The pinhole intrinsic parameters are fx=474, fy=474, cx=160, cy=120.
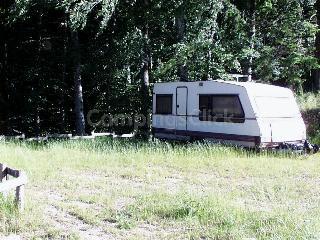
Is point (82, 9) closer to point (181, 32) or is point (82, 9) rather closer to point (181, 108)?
point (181, 32)

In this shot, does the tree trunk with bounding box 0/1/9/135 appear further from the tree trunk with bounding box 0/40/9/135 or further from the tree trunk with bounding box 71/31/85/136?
the tree trunk with bounding box 71/31/85/136

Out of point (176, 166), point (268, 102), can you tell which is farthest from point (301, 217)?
point (268, 102)

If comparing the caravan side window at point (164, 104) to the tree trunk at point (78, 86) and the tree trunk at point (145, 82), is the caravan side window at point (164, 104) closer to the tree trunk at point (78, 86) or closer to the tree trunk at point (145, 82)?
the tree trunk at point (145, 82)

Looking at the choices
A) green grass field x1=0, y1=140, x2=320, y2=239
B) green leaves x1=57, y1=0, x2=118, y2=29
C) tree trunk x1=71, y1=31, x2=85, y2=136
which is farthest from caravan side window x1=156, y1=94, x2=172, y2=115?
tree trunk x1=71, y1=31, x2=85, y2=136

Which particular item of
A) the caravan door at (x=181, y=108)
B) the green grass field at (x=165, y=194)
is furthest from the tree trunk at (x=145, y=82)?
the green grass field at (x=165, y=194)

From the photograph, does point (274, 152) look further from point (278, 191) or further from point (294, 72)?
point (294, 72)

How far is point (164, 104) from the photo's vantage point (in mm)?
17984

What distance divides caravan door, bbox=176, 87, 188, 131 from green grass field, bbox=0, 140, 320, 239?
7.98 ft

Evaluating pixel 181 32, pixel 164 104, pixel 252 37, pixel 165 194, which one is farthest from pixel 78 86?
pixel 165 194

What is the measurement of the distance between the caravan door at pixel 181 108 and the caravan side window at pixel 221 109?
2.52ft

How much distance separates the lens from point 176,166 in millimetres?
12289

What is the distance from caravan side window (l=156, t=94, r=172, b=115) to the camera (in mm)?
17719

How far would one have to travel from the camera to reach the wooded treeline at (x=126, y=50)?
18.9 metres

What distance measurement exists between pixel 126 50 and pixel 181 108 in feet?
14.4
